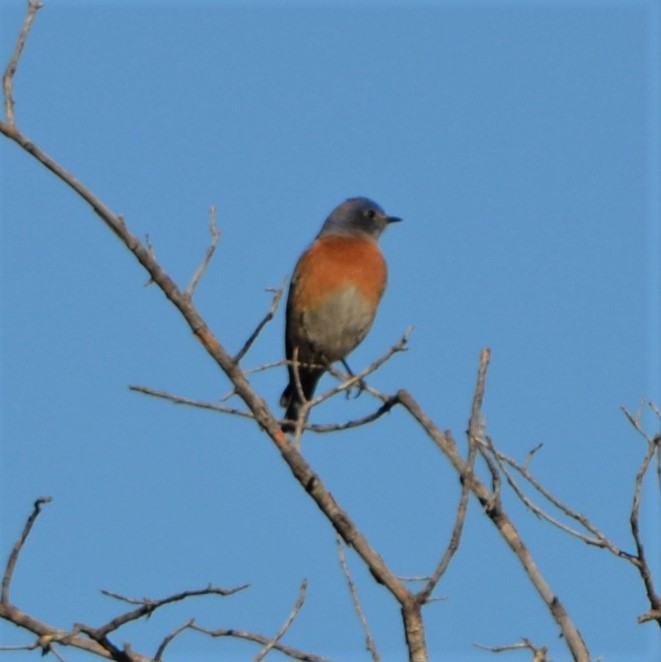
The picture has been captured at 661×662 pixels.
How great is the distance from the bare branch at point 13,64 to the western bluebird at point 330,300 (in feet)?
15.1

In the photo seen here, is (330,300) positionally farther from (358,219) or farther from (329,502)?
(329,502)

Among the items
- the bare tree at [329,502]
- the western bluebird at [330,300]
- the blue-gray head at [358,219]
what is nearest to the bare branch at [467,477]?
Result: the bare tree at [329,502]

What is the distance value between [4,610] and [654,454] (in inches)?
94.0

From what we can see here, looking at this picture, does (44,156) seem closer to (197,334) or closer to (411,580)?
(197,334)

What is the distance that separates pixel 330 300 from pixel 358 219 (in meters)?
1.12

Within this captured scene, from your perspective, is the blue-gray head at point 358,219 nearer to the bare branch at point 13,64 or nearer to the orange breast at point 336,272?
the orange breast at point 336,272

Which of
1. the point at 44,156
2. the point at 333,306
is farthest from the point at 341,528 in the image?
the point at 333,306

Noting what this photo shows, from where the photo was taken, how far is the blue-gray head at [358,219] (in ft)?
33.7

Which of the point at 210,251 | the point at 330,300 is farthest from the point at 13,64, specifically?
the point at 330,300

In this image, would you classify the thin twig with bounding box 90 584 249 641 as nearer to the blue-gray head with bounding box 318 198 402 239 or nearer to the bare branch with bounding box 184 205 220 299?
the bare branch with bounding box 184 205 220 299

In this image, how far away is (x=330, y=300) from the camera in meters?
9.45

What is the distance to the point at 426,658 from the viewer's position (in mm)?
4477

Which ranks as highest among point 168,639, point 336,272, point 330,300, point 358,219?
point 358,219

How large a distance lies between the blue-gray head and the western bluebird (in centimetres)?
22
